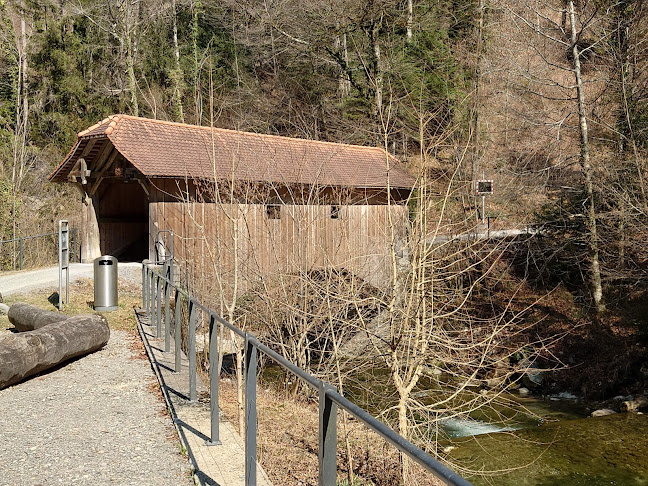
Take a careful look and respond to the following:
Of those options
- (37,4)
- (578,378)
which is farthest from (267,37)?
(578,378)

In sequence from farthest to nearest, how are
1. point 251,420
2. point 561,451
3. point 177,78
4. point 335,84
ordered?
point 335,84
point 177,78
point 561,451
point 251,420

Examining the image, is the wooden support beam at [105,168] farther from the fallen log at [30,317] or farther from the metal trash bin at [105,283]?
the fallen log at [30,317]

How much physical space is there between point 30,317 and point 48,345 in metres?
2.47

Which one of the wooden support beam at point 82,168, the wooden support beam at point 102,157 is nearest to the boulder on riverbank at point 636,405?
the wooden support beam at point 102,157

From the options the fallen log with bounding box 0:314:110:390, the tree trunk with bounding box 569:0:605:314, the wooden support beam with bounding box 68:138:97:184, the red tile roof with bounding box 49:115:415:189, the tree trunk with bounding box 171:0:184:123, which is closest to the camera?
the fallen log with bounding box 0:314:110:390

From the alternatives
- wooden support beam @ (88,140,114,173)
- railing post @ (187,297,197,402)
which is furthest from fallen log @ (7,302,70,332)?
wooden support beam @ (88,140,114,173)

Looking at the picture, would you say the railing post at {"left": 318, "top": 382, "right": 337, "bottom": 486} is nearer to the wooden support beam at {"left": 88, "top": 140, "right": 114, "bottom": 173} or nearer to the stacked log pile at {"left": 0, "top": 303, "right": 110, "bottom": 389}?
the stacked log pile at {"left": 0, "top": 303, "right": 110, "bottom": 389}

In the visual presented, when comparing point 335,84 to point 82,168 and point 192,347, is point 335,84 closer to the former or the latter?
point 82,168

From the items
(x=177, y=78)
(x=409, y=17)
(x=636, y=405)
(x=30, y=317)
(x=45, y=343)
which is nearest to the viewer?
(x=45, y=343)

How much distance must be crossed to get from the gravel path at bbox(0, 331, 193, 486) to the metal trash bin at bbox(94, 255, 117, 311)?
12.0 ft

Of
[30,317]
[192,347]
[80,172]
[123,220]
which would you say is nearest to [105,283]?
[30,317]

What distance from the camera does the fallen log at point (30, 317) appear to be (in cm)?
901

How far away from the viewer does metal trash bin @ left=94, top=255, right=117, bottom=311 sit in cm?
1123

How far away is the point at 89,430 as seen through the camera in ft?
17.3
